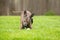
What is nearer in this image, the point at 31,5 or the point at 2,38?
the point at 2,38

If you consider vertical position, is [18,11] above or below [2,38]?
below

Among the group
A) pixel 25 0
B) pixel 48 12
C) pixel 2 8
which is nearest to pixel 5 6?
pixel 2 8

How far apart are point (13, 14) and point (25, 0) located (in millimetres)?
1202

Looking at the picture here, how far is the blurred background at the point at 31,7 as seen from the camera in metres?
16.3

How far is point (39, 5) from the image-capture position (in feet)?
54.4

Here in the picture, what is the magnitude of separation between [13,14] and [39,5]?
1823 mm

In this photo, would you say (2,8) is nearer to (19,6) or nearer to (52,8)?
(19,6)

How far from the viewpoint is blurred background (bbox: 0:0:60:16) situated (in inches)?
641

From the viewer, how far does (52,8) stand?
1669cm

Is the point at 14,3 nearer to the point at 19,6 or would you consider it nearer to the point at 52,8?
the point at 19,6

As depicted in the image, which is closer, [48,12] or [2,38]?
[2,38]

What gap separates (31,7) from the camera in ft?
54.0

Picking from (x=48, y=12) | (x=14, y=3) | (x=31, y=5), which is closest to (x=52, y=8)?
(x=48, y=12)

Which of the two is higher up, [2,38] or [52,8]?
[2,38]
